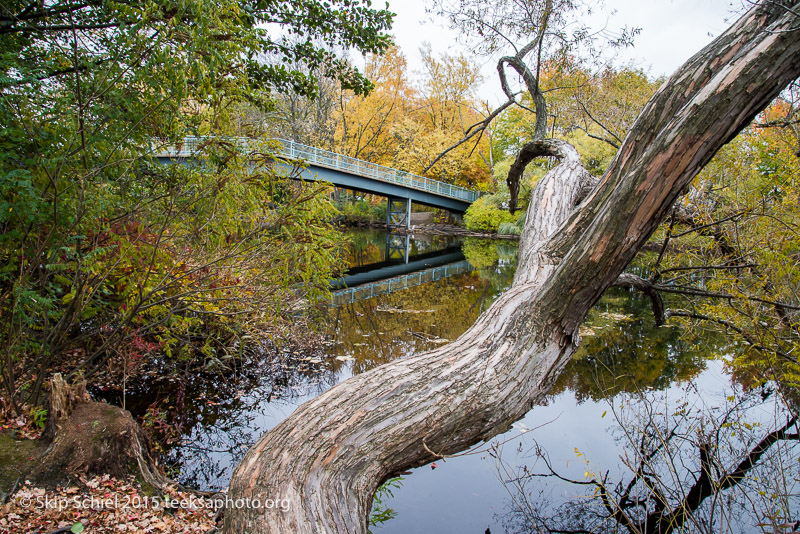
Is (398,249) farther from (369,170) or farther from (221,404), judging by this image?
(221,404)

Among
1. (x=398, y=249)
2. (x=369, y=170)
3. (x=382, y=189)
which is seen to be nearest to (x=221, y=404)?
(x=398, y=249)

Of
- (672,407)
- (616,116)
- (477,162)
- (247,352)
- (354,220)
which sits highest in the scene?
(477,162)

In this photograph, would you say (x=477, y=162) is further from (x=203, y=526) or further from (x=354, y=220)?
(x=203, y=526)

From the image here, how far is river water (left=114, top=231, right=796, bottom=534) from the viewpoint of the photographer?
3.45 m

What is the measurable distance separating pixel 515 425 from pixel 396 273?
9.16m

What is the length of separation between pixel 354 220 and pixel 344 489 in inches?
1153

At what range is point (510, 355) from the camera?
2.61 meters

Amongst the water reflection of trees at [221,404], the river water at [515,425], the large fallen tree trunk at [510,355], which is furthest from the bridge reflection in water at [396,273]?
the large fallen tree trunk at [510,355]

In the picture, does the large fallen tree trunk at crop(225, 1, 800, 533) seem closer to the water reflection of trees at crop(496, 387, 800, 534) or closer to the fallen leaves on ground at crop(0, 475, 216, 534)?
the fallen leaves on ground at crop(0, 475, 216, 534)

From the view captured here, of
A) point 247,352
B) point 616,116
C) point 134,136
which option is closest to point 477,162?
point 616,116

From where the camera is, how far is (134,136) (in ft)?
9.65

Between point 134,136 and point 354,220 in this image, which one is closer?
point 134,136

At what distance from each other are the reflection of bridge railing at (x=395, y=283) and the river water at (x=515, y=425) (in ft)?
0.39

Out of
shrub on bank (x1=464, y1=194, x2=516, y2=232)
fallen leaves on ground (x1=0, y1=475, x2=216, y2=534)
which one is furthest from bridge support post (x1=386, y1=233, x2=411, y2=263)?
fallen leaves on ground (x1=0, y1=475, x2=216, y2=534)
